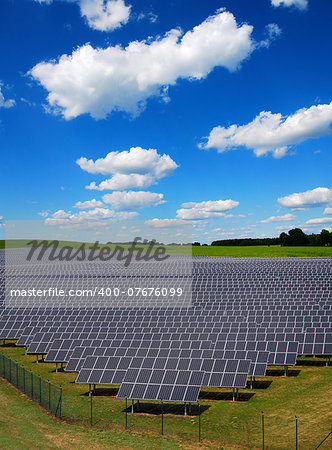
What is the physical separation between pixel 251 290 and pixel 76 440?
44.2m

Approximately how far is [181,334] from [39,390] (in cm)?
1388

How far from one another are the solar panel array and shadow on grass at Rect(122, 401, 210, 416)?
1534 mm

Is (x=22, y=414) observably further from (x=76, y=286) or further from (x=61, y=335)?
(x=76, y=286)

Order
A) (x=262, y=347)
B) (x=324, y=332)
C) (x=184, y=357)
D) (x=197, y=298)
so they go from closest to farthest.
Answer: (x=184, y=357) < (x=262, y=347) < (x=324, y=332) < (x=197, y=298)

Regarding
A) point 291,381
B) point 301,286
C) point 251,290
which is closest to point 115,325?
point 291,381

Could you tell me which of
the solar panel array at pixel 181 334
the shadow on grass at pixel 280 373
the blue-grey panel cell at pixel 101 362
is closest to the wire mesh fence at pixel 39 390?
the solar panel array at pixel 181 334

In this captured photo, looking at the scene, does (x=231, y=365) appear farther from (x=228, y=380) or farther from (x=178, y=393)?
(x=178, y=393)

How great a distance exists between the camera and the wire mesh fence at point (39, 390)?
25.2 m

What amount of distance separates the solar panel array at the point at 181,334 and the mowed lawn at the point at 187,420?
1.47m

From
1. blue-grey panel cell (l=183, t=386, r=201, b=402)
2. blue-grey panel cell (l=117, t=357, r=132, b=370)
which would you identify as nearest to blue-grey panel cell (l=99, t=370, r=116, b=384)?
blue-grey panel cell (l=117, t=357, r=132, b=370)

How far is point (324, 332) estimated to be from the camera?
37.8 m

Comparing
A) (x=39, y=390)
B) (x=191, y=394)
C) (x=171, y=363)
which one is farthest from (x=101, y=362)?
(x=191, y=394)

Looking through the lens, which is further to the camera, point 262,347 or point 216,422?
point 262,347

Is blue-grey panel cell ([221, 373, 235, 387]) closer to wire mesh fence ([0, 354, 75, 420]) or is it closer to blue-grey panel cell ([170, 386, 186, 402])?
blue-grey panel cell ([170, 386, 186, 402])
